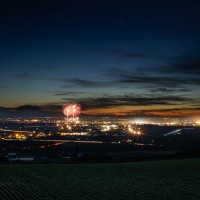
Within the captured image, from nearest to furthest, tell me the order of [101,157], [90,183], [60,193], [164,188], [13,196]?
[13,196], [60,193], [164,188], [90,183], [101,157]

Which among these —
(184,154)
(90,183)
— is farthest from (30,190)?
(184,154)

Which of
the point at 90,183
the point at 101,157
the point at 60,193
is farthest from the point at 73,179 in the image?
the point at 101,157

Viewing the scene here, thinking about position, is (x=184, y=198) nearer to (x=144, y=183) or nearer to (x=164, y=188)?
(x=164, y=188)

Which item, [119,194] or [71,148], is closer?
[119,194]

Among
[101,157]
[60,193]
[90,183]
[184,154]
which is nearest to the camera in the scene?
[60,193]

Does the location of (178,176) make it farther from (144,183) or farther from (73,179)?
(73,179)

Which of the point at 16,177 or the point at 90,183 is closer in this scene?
the point at 90,183
